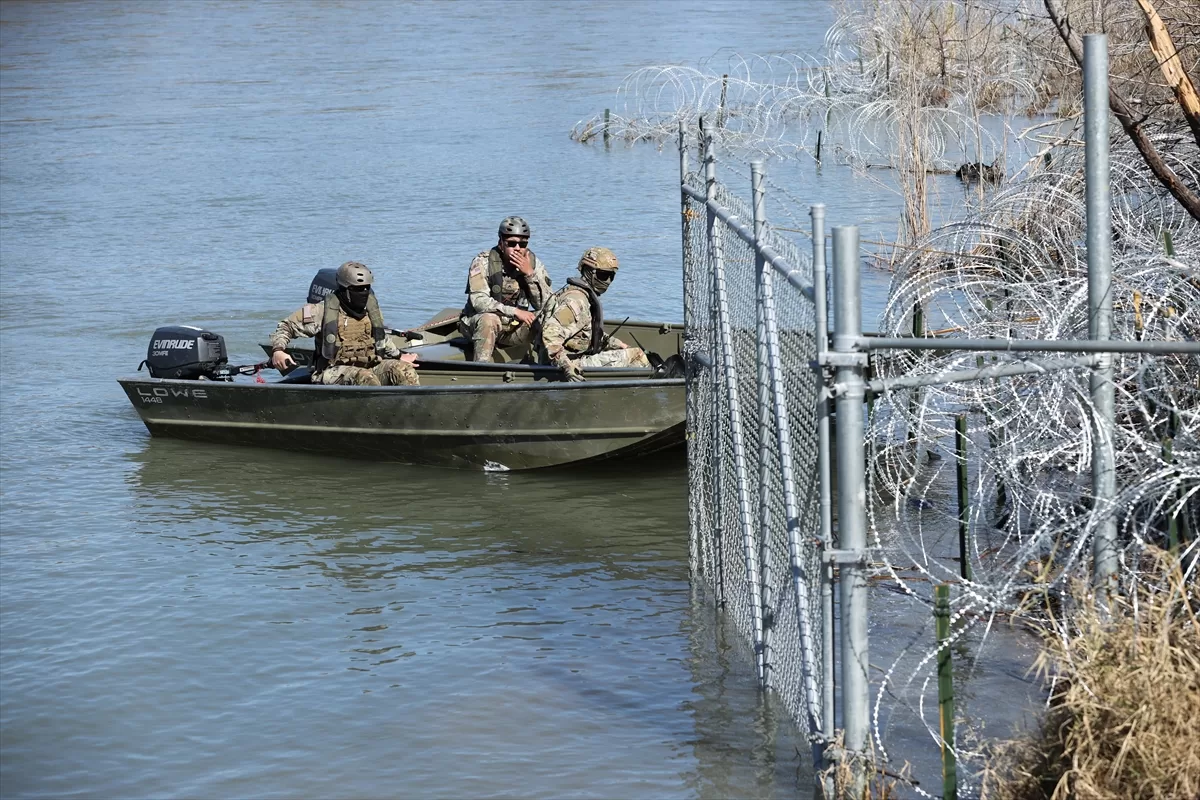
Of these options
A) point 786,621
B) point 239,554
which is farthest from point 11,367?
point 786,621

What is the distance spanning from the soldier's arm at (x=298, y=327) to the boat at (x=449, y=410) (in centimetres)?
38

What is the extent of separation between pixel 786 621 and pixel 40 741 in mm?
3858

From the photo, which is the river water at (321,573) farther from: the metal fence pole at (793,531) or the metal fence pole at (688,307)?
the metal fence pole at (793,531)

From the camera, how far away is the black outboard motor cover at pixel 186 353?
14055 mm

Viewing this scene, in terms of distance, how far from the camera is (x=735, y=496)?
8.38 metres

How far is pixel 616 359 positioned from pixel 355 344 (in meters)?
2.09

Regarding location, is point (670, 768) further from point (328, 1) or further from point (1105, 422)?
point (328, 1)

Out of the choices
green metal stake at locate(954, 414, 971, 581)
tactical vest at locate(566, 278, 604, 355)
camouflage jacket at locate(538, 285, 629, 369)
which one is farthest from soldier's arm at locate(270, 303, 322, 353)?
green metal stake at locate(954, 414, 971, 581)

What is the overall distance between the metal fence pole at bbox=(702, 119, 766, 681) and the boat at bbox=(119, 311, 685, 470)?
4034 millimetres

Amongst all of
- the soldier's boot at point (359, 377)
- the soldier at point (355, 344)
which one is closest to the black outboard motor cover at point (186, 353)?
the soldier at point (355, 344)

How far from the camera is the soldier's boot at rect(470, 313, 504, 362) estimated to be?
47.0 feet

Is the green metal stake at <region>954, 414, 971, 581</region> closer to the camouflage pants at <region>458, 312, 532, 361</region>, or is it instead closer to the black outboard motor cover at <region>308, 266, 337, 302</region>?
the camouflage pants at <region>458, 312, 532, 361</region>

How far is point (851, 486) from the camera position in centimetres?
573

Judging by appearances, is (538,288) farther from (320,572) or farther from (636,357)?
(320,572)
